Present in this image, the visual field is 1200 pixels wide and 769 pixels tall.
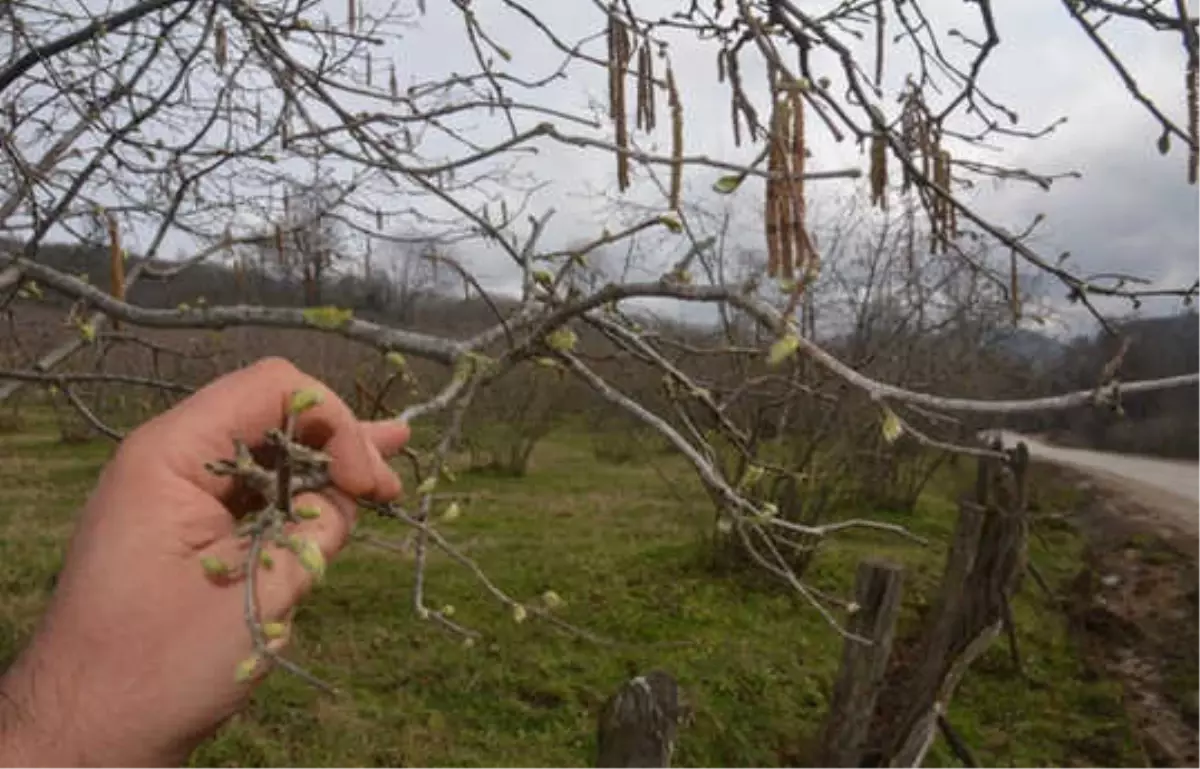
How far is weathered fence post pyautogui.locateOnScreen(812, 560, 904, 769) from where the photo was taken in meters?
3.65

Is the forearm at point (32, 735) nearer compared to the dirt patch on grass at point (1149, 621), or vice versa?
the forearm at point (32, 735)

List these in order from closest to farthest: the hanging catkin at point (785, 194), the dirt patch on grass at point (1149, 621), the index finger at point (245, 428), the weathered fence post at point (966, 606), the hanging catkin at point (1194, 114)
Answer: the index finger at point (245, 428) < the hanging catkin at point (785, 194) < the hanging catkin at point (1194, 114) < the weathered fence post at point (966, 606) < the dirt patch on grass at point (1149, 621)

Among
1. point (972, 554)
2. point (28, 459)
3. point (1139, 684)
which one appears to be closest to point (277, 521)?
point (972, 554)

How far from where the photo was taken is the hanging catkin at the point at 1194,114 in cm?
155

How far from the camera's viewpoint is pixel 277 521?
0.87m

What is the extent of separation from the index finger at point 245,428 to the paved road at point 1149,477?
1012 centimetres

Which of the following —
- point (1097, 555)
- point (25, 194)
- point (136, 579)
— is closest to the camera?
point (136, 579)

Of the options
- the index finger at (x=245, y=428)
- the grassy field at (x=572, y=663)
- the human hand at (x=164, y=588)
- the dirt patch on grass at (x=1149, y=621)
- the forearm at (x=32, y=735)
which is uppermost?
the index finger at (x=245, y=428)

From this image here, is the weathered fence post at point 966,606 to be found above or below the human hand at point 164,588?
below

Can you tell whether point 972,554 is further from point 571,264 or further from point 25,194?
point 25,194

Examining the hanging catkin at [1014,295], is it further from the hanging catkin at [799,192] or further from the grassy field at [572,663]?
the grassy field at [572,663]

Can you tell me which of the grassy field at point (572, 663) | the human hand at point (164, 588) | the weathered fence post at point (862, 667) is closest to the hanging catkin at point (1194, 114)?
the human hand at point (164, 588)

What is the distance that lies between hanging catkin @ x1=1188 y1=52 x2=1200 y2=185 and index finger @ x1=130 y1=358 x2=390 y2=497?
143 centimetres

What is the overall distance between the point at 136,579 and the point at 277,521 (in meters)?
0.38
